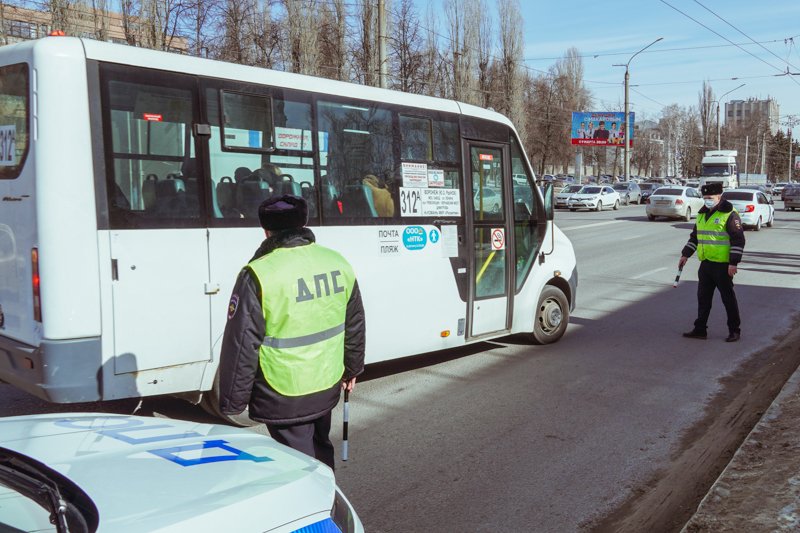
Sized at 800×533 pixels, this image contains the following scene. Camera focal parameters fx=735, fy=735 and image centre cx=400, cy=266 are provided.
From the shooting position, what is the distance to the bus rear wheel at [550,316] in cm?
881

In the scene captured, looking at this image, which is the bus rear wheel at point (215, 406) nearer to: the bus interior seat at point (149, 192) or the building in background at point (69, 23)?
the bus interior seat at point (149, 192)

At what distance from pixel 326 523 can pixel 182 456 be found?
56 centimetres

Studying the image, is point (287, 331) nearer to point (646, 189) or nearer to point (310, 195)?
point (310, 195)

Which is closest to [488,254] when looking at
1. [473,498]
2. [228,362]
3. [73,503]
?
[473,498]

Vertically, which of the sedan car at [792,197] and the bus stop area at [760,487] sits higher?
the sedan car at [792,197]

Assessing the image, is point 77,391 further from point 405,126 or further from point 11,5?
point 11,5

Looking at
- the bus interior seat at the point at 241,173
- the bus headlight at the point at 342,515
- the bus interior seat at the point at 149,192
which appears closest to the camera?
the bus headlight at the point at 342,515

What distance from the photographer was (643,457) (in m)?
5.33

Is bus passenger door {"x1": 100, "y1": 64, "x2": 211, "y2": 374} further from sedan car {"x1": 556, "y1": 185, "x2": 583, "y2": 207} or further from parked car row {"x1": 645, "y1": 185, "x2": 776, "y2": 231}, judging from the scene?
sedan car {"x1": 556, "y1": 185, "x2": 583, "y2": 207}

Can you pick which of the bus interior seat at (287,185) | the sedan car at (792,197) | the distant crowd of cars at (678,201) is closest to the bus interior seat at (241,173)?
the bus interior seat at (287,185)

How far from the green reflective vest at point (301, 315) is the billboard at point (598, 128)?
2590 inches

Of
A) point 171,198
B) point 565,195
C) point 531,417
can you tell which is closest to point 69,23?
point 171,198

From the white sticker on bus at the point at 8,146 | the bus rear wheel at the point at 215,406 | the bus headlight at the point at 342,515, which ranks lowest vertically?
the bus rear wheel at the point at 215,406

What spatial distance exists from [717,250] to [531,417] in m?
4.21
